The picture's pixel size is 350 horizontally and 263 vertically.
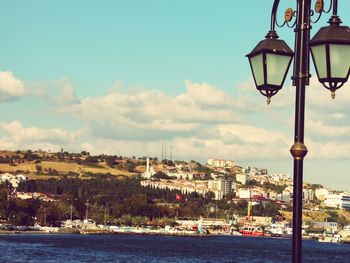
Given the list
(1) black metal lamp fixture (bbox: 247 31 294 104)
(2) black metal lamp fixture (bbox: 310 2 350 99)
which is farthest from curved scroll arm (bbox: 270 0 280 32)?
(2) black metal lamp fixture (bbox: 310 2 350 99)

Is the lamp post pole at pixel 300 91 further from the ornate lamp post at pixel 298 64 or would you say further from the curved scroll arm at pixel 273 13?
the curved scroll arm at pixel 273 13

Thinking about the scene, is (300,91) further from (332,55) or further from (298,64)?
(332,55)

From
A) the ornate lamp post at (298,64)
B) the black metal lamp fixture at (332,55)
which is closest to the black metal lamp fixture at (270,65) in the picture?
the ornate lamp post at (298,64)

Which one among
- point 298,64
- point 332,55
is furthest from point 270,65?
point 332,55

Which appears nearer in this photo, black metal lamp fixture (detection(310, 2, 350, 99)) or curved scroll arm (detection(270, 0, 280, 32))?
Result: black metal lamp fixture (detection(310, 2, 350, 99))

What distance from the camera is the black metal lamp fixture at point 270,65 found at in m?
6.62

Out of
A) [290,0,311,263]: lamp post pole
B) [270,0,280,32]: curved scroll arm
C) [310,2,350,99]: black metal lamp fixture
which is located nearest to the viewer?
[310,2,350,99]: black metal lamp fixture

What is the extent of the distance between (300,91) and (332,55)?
0.51m

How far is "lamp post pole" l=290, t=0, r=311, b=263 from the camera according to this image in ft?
21.6

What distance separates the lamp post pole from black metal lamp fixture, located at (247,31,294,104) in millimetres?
109

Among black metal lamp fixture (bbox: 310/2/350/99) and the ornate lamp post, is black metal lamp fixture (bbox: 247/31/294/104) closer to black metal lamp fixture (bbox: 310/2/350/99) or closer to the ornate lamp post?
the ornate lamp post

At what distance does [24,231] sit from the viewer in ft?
609

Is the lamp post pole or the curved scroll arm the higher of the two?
the curved scroll arm

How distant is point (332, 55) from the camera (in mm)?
6254
